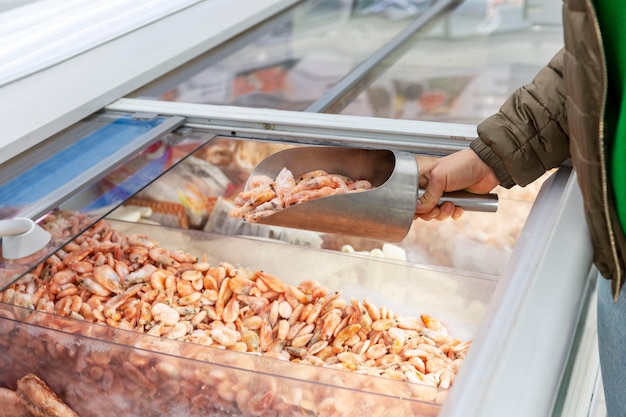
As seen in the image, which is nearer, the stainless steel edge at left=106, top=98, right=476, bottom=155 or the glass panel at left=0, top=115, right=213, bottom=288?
the glass panel at left=0, top=115, right=213, bottom=288

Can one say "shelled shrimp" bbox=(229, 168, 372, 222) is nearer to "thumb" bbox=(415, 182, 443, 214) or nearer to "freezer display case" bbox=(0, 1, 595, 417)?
"thumb" bbox=(415, 182, 443, 214)

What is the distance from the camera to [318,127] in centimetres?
158

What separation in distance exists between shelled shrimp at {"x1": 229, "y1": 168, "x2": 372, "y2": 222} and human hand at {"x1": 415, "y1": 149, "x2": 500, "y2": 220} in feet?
0.39

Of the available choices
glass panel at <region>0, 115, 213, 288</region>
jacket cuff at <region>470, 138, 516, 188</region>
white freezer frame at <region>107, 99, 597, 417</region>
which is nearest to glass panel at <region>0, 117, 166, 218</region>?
glass panel at <region>0, 115, 213, 288</region>

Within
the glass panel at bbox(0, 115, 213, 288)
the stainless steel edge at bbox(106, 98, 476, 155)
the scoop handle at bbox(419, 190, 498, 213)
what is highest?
the stainless steel edge at bbox(106, 98, 476, 155)

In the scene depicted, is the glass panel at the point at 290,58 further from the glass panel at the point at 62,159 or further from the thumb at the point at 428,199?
the thumb at the point at 428,199

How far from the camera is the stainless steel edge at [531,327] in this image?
62 cm

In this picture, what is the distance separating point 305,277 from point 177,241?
33 cm

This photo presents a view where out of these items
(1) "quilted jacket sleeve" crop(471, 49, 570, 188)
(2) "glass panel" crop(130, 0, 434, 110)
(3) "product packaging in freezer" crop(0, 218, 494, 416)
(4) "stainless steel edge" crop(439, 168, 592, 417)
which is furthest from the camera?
(2) "glass panel" crop(130, 0, 434, 110)

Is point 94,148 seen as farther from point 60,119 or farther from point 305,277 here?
point 305,277

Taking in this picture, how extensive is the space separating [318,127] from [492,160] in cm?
48

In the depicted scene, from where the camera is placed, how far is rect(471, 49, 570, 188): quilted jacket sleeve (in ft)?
3.76

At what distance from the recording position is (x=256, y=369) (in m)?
1.01

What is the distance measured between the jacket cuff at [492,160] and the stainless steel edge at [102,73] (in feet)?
3.06
